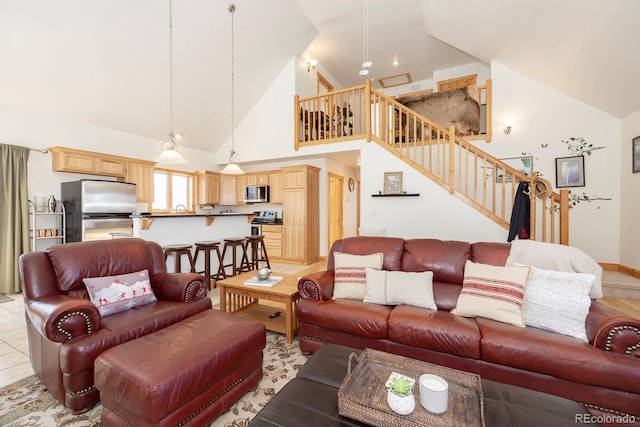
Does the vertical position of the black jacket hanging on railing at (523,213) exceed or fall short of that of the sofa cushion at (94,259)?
it exceeds it

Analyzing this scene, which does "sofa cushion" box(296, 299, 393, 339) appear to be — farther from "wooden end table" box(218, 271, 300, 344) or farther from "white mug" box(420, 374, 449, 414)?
"white mug" box(420, 374, 449, 414)

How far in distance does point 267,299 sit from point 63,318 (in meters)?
1.39

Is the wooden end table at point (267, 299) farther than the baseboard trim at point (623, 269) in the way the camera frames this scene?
No

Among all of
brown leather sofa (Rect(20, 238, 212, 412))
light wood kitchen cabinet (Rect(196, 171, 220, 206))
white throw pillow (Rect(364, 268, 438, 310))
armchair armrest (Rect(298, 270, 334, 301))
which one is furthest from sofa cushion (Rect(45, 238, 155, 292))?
light wood kitchen cabinet (Rect(196, 171, 220, 206))

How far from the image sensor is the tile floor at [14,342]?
2014 millimetres

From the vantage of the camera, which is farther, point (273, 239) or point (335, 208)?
point (335, 208)

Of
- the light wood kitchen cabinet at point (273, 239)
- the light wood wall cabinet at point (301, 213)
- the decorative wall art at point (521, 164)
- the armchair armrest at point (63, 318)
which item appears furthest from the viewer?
the light wood kitchen cabinet at point (273, 239)

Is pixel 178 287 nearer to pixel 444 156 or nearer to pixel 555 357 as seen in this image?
pixel 555 357

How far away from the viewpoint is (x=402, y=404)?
1.05m

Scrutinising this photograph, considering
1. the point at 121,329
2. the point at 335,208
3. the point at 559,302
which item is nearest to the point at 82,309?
the point at 121,329

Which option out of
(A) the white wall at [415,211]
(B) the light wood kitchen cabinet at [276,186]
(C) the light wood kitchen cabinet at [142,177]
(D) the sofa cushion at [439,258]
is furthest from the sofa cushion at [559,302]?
(C) the light wood kitchen cabinet at [142,177]

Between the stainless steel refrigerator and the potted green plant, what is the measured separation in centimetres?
457

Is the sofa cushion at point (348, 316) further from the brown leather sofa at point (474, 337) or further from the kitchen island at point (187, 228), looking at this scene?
the kitchen island at point (187, 228)

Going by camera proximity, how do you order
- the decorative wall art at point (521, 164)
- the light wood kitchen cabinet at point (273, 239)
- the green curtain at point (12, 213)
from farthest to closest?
1. the light wood kitchen cabinet at point (273, 239)
2. the decorative wall art at point (521, 164)
3. the green curtain at point (12, 213)
